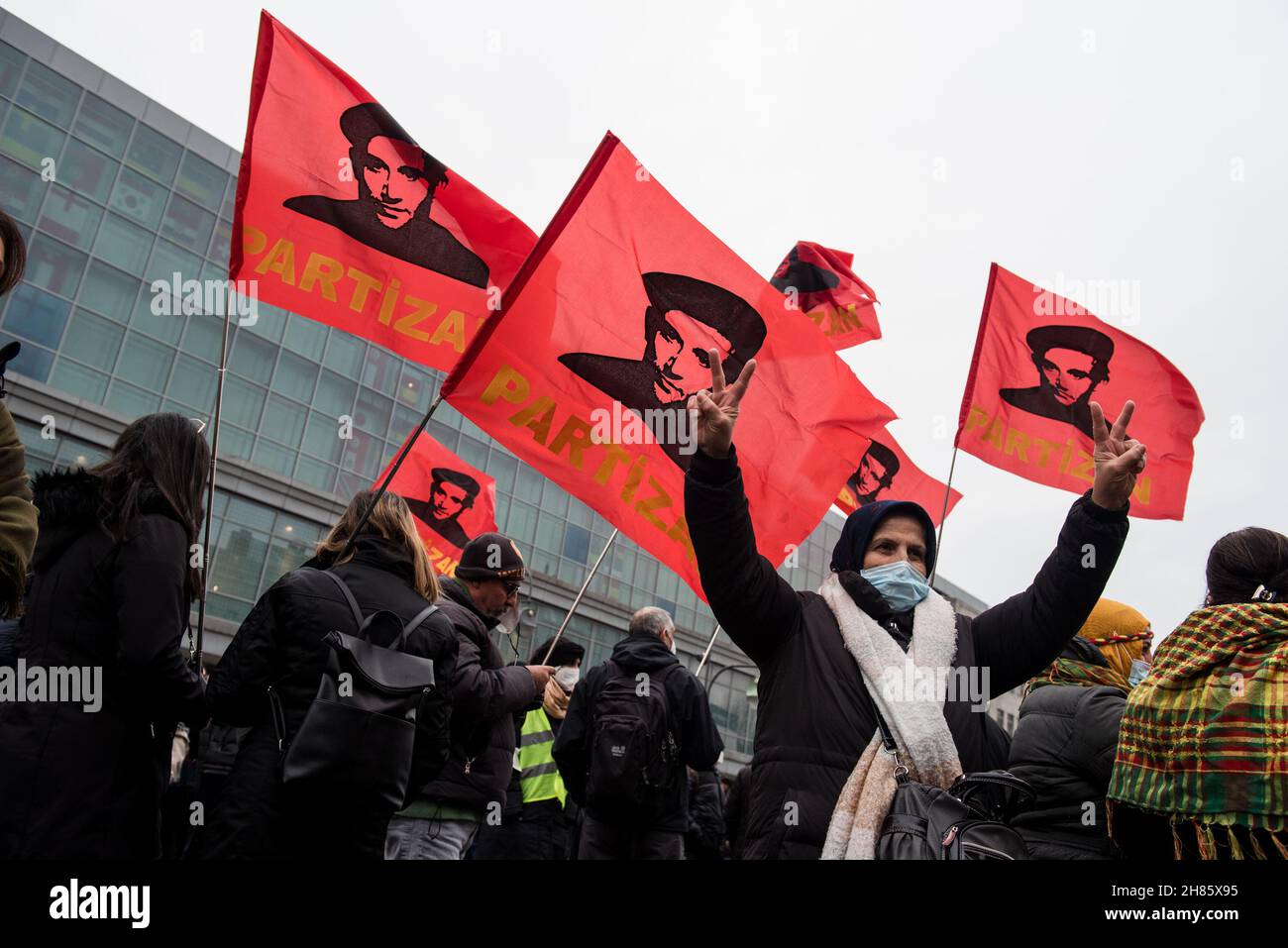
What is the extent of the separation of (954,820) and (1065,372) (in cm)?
555

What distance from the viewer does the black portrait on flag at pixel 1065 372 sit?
7.00 m

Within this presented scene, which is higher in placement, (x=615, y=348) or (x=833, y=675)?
(x=615, y=348)

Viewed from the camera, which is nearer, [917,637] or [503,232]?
[917,637]

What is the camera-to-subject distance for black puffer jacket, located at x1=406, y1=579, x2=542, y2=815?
13.3ft

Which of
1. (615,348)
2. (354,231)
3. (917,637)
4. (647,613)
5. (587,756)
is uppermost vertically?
(354,231)

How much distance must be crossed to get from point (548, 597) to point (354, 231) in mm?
28610

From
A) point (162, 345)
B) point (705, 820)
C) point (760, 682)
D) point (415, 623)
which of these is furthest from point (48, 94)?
point (760, 682)

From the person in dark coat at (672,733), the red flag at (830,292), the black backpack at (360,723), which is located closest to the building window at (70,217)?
the red flag at (830,292)

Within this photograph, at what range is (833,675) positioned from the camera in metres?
2.77

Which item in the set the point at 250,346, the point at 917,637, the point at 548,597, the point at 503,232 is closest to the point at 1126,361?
the point at 503,232

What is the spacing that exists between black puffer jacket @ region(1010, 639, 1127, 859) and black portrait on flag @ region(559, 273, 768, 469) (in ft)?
6.92

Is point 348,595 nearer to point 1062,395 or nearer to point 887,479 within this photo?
point 1062,395

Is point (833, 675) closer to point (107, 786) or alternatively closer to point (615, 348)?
point (107, 786)
